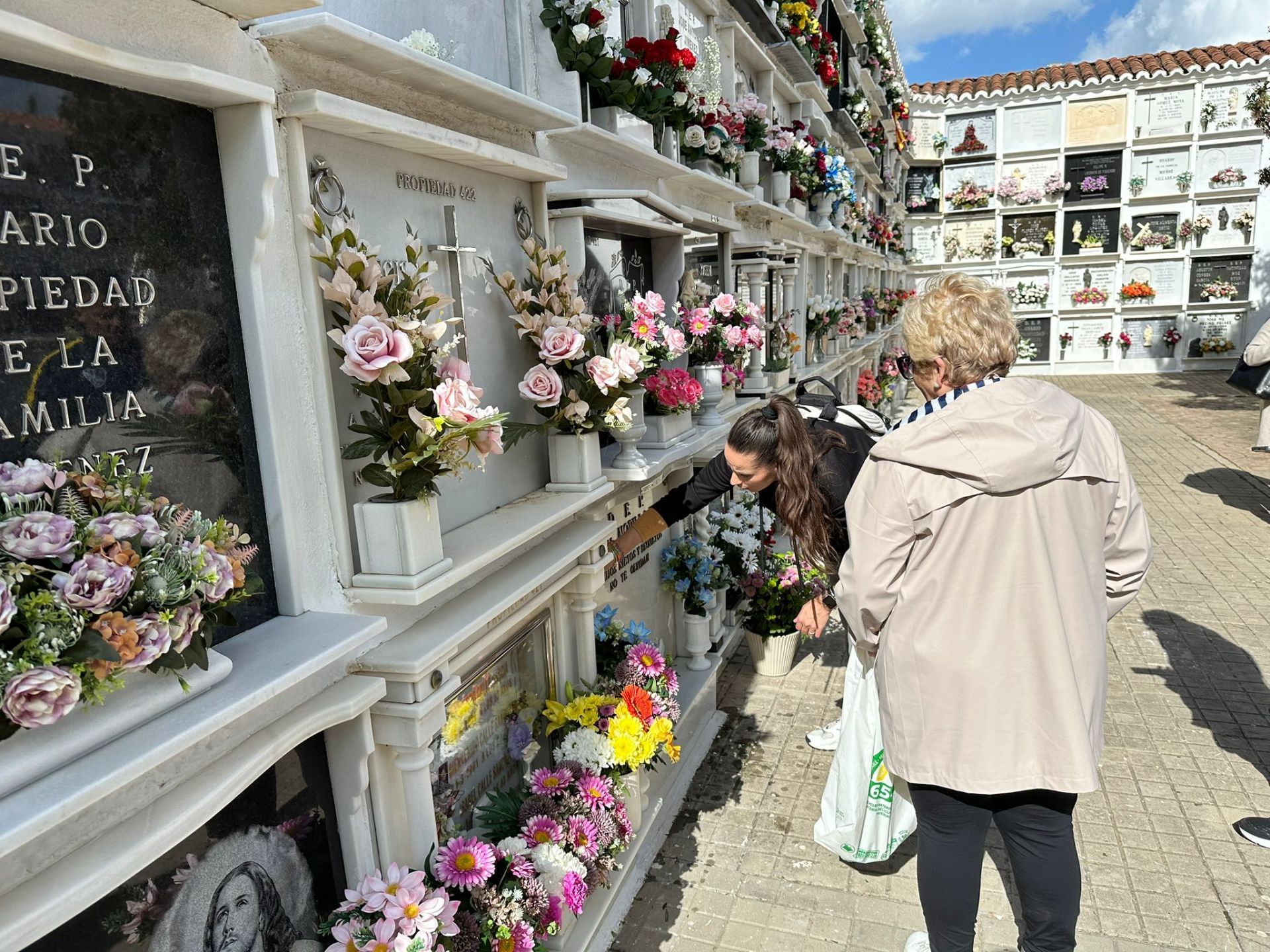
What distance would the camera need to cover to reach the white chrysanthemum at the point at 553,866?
281 centimetres

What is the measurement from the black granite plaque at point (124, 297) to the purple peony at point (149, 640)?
0.39 meters

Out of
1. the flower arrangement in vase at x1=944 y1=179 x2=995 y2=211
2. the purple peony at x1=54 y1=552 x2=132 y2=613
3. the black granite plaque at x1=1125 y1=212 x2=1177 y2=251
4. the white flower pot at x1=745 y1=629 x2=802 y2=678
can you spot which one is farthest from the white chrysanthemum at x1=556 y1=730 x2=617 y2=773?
the black granite plaque at x1=1125 y1=212 x2=1177 y2=251

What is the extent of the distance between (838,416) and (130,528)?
2.89 meters

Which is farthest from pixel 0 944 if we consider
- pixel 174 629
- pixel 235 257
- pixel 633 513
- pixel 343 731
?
pixel 633 513

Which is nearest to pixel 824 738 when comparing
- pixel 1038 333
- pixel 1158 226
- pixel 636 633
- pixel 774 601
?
pixel 774 601

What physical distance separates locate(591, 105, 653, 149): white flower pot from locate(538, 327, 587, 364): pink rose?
159cm

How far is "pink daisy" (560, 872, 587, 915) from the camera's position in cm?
279

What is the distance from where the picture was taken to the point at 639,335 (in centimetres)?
331

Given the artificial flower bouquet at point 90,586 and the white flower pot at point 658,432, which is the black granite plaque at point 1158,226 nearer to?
the white flower pot at point 658,432

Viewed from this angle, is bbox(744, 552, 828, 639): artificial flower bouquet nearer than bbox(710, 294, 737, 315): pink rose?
No

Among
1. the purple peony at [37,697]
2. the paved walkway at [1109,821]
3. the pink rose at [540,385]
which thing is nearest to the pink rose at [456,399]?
the pink rose at [540,385]

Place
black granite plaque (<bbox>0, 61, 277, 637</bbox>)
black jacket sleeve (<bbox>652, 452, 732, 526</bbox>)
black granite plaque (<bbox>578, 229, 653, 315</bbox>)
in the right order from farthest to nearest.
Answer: black granite plaque (<bbox>578, 229, 653, 315</bbox>)
black jacket sleeve (<bbox>652, 452, 732, 526</bbox>)
black granite plaque (<bbox>0, 61, 277, 637</bbox>)

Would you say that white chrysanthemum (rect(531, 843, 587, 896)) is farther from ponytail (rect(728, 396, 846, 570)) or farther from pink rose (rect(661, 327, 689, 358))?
pink rose (rect(661, 327, 689, 358))

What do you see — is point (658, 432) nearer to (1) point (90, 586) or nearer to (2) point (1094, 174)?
(1) point (90, 586)
